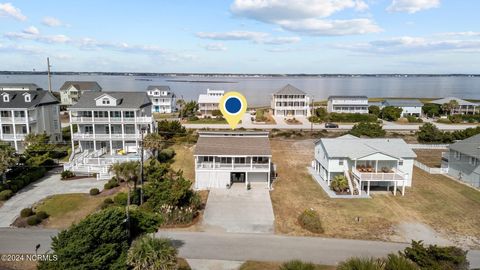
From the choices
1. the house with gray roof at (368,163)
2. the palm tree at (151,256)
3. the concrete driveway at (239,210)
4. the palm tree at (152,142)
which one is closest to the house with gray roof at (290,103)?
the palm tree at (152,142)

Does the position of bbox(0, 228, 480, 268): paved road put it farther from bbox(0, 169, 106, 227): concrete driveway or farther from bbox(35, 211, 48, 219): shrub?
bbox(0, 169, 106, 227): concrete driveway

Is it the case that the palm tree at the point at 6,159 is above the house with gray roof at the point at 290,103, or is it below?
below

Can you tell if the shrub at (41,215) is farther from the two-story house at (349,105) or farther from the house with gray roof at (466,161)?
the two-story house at (349,105)

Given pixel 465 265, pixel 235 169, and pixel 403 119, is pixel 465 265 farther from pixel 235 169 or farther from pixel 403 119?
pixel 403 119

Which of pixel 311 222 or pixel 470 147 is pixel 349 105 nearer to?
pixel 470 147

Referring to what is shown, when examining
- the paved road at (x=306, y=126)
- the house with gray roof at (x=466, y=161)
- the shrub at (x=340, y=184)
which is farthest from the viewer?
the paved road at (x=306, y=126)

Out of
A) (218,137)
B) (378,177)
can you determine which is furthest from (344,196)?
(218,137)
